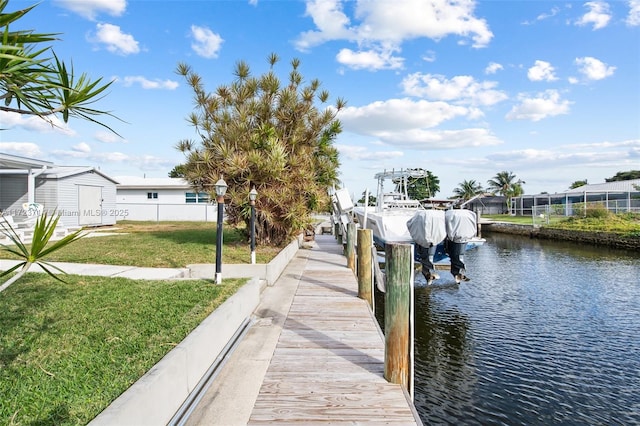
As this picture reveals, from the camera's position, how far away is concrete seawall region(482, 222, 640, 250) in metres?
20.1

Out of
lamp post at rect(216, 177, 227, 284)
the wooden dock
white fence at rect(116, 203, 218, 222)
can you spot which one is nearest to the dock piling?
the wooden dock

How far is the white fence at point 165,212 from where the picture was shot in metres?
26.2

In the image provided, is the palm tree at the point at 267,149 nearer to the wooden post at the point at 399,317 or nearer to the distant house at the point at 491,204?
the wooden post at the point at 399,317

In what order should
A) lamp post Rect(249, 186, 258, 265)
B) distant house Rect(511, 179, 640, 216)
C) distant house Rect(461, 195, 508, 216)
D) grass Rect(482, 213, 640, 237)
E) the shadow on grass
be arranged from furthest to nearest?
distant house Rect(461, 195, 508, 216) → distant house Rect(511, 179, 640, 216) → grass Rect(482, 213, 640, 237) → lamp post Rect(249, 186, 258, 265) → the shadow on grass

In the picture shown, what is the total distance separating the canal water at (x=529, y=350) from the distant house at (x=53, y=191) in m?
15.5

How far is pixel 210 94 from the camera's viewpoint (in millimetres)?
12148

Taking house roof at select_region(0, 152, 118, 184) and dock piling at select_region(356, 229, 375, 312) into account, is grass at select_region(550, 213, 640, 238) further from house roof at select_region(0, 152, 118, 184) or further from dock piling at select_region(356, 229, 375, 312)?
house roof at select_region(0, 152, 118, 184)

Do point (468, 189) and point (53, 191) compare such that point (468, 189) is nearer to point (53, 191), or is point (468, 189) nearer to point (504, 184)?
point (504, 184)

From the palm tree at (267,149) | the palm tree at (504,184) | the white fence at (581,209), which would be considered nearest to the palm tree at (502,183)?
the palm tree at (504,184)

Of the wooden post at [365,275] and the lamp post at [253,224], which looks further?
the lamp post at [253,224]

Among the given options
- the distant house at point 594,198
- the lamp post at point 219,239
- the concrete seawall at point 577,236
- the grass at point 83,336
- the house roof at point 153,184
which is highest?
the house roof at point 153,184

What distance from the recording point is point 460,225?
339 inches

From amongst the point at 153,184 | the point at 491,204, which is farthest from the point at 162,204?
the point at 491,204

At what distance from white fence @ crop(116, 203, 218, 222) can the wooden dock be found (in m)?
20.9
